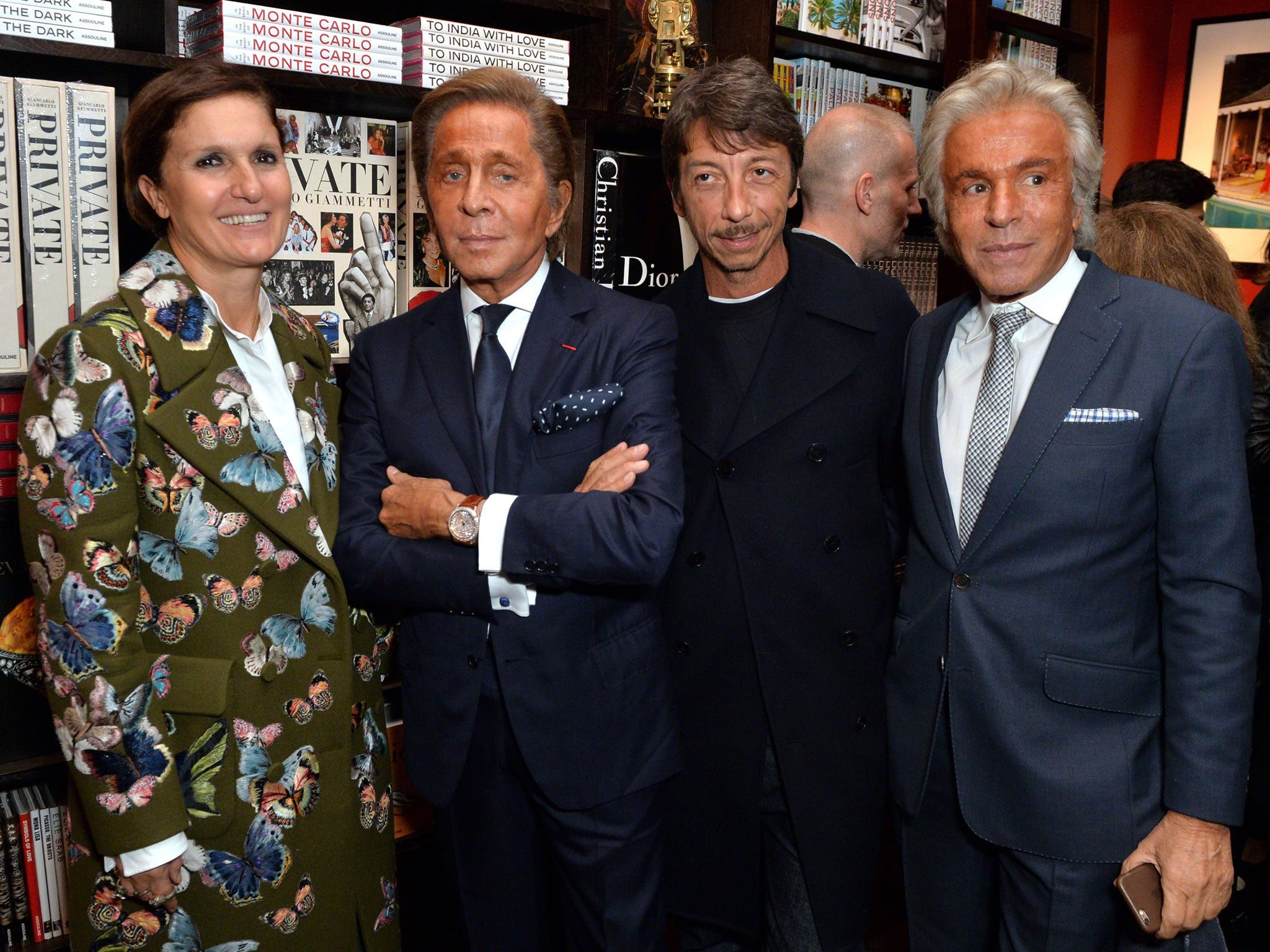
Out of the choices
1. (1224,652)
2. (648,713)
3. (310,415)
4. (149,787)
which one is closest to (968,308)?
(1224,652)

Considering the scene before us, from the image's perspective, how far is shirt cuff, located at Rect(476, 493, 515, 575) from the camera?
1606 mm

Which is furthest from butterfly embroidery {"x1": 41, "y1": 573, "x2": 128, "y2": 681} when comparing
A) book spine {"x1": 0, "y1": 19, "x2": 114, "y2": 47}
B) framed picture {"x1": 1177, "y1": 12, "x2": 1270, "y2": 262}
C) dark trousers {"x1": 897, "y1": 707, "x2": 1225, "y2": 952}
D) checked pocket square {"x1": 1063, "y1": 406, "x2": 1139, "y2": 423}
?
framed picture {"x1": 1177, "y1": 12, "x2": 1270, "y2": 262}

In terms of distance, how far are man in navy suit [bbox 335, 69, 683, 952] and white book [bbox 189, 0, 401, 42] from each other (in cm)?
49

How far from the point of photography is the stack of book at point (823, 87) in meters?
3.19

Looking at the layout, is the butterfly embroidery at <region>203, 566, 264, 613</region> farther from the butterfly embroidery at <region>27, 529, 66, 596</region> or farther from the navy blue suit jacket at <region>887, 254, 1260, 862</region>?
the navy blue suit jacket at <region>887, 254, 1260, 862</region>

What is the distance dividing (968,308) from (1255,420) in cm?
118

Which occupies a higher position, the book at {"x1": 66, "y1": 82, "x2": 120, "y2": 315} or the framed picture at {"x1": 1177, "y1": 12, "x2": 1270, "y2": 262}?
the framed picture at {"x1": 1177, "y1": 12, "x2": 1270, "y2": 262}

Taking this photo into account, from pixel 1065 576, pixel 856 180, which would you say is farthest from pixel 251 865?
→ pixel 856 180

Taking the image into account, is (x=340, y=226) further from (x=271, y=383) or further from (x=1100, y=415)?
(x=1100, y=415)

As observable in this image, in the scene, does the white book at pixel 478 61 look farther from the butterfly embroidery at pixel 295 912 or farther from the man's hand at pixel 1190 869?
the man's hand at pixel 1190 869

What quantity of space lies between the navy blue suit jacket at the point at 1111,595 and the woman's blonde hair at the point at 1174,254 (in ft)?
2.47

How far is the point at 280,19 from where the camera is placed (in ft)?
6.84

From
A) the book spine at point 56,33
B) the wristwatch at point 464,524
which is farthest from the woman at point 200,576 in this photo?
the book spine at point 56,33

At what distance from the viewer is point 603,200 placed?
2.61 m
